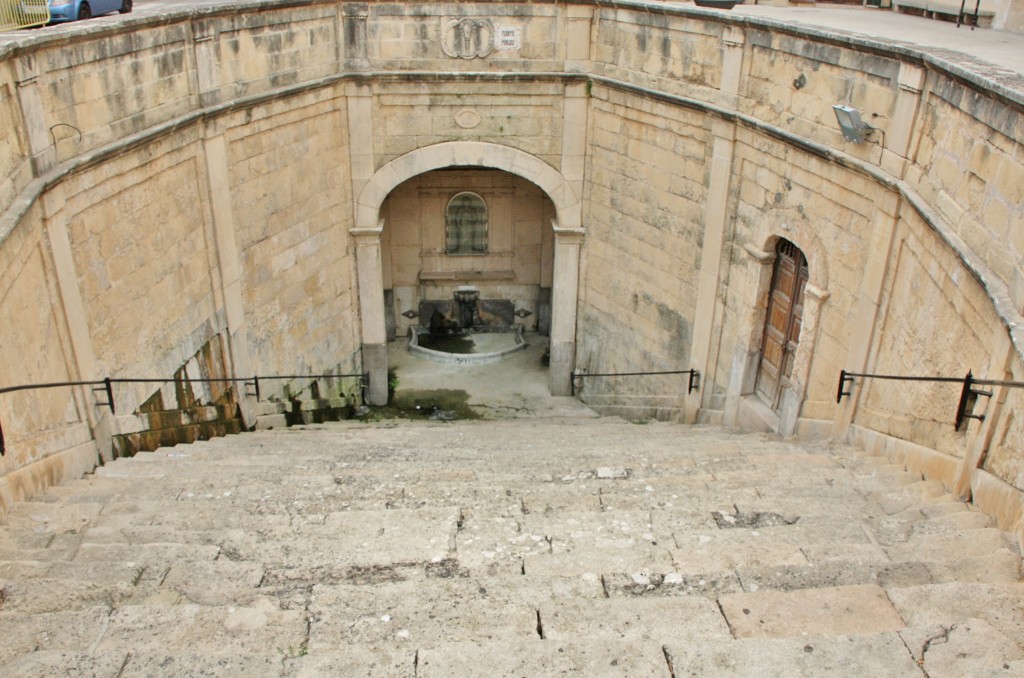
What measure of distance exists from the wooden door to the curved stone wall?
0.53 feet

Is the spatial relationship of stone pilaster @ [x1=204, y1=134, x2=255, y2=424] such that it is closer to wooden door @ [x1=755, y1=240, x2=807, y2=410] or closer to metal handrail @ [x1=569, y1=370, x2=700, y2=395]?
metal handrail @ [x1=569, y1=370, x2=700, y2=395]

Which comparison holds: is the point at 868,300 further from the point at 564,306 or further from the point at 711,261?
the point at 564,306

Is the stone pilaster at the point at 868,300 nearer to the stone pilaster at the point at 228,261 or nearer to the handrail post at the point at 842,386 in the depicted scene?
the handrail post at the point at 842,386

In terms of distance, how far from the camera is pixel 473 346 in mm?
14977

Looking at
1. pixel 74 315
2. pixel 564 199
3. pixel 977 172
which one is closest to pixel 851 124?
pixel 977 172

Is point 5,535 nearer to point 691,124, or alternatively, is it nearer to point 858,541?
point 858,541

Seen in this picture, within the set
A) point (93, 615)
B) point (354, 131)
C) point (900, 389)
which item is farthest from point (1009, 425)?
point (354, 131)

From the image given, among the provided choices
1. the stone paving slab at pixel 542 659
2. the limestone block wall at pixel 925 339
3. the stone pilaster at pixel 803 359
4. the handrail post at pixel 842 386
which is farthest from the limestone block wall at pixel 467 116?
the stone paving slab at pixel 542 659

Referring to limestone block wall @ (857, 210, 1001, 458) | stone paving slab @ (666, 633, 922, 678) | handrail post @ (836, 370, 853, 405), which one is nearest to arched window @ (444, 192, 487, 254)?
handrail post @ (836, 370, 853, 405)

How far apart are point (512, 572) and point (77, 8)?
26.3ft

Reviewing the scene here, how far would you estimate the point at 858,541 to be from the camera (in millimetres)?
5219

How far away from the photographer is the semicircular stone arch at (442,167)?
1191cm

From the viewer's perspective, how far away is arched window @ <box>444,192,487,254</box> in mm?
14727

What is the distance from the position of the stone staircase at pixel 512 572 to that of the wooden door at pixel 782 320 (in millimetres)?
2089
